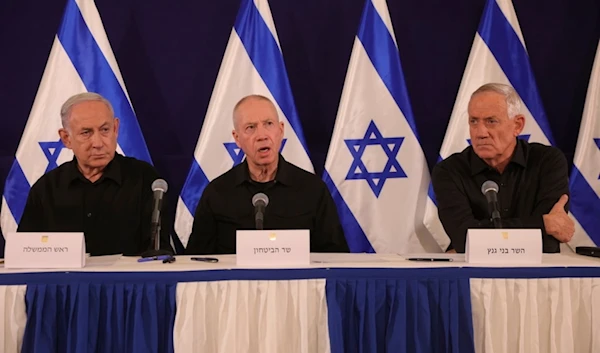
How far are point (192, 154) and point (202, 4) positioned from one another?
99cm

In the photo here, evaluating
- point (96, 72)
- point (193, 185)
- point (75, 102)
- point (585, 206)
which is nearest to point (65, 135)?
point (75, 102)

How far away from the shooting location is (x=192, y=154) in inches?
177

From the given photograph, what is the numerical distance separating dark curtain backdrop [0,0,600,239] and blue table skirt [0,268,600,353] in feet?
6.80

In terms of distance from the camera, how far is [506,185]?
356 centimetres

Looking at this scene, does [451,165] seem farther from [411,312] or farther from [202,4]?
[202,4]

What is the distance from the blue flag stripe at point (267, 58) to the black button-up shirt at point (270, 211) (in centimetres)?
58

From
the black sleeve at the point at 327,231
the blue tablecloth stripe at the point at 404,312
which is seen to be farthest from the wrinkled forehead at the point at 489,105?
the blue tablecloth stripe at the point at 404,312

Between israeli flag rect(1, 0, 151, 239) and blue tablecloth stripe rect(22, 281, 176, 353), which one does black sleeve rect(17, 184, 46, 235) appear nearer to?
israeli flag rect(1, 0, 151, 239)

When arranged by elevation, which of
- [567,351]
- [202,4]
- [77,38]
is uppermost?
[202,4]

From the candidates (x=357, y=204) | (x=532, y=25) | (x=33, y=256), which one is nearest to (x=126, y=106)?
(x=357, y=204)

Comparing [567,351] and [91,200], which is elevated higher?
[91,200]

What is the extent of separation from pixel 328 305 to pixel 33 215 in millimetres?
1942

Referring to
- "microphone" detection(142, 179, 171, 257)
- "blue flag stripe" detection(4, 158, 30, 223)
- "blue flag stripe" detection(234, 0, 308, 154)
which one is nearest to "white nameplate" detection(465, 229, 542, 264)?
"microphone" detection(142, 179, 171, 257)

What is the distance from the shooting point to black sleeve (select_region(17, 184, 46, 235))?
3584 mm
